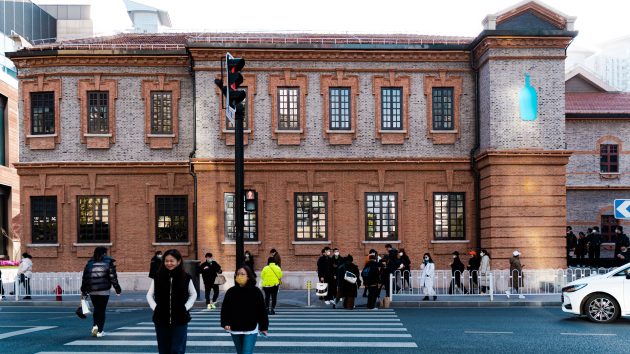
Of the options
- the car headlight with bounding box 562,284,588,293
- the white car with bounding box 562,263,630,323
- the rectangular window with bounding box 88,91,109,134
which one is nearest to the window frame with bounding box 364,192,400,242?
the rectangular window with bounding box 88,91,109,134

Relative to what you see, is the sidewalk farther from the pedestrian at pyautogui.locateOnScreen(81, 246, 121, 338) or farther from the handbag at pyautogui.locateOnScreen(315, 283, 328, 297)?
the pedestrian at pyautogui.locateOnScreen(81, 246, 121, 338)

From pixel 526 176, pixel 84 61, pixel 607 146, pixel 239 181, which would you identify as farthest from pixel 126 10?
pixel 239 181

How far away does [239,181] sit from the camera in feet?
53.0

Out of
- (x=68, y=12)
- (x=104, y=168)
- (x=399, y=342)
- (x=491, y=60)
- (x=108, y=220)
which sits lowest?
(x=399, y=342)

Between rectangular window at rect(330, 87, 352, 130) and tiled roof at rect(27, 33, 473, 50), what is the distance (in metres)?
1.96

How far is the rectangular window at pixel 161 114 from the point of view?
1188 inches

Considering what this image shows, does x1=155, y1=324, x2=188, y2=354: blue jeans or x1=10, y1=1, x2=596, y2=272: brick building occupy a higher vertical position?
x1=10, y1=1, x2=596, y2=272: brick building

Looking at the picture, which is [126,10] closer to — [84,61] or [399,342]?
[84,61]

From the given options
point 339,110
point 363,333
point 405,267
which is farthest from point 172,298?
point 339,110

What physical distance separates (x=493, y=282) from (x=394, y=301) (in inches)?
190

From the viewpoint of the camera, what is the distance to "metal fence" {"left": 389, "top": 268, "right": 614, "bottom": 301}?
25125mm

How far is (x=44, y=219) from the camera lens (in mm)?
30203

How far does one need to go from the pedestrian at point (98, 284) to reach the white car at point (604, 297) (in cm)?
992

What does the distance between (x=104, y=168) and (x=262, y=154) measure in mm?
6093
